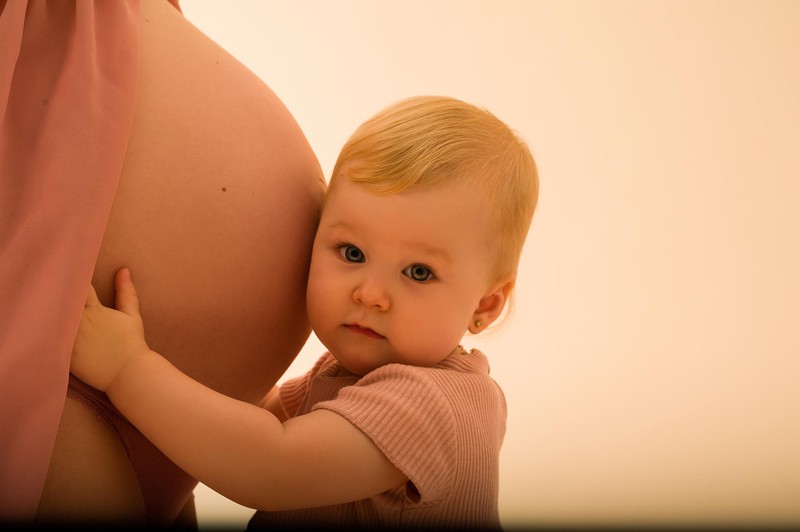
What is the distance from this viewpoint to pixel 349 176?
929mm

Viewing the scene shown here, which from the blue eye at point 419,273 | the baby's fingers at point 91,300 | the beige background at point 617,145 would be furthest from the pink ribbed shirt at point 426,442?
the beige background at point 617,145

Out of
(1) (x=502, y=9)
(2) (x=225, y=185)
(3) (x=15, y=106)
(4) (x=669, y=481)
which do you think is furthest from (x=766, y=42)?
(3) (x=15, y=106)

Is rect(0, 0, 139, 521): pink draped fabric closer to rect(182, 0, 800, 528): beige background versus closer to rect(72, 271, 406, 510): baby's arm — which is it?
rect(72, 271, 406, 510): baby's arm

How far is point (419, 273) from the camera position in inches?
35.7

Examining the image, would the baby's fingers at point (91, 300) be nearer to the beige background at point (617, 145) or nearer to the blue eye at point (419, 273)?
the blue eye at point (419, 273)

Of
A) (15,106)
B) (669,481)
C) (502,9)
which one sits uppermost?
(502,9)

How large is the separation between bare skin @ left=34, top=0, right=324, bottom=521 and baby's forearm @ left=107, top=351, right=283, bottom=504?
5 centimetres

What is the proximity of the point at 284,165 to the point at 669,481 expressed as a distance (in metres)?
1.17

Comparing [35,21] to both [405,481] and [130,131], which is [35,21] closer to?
[130,131]

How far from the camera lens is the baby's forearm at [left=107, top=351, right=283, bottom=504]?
0.74m

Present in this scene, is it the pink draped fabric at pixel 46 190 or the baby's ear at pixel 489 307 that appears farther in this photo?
the baby's ear at pixel 489 307

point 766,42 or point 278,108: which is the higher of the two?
point 766,42

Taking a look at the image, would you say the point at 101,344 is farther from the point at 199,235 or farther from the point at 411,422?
the point at 411,422

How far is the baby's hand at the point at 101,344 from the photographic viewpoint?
0.73m
